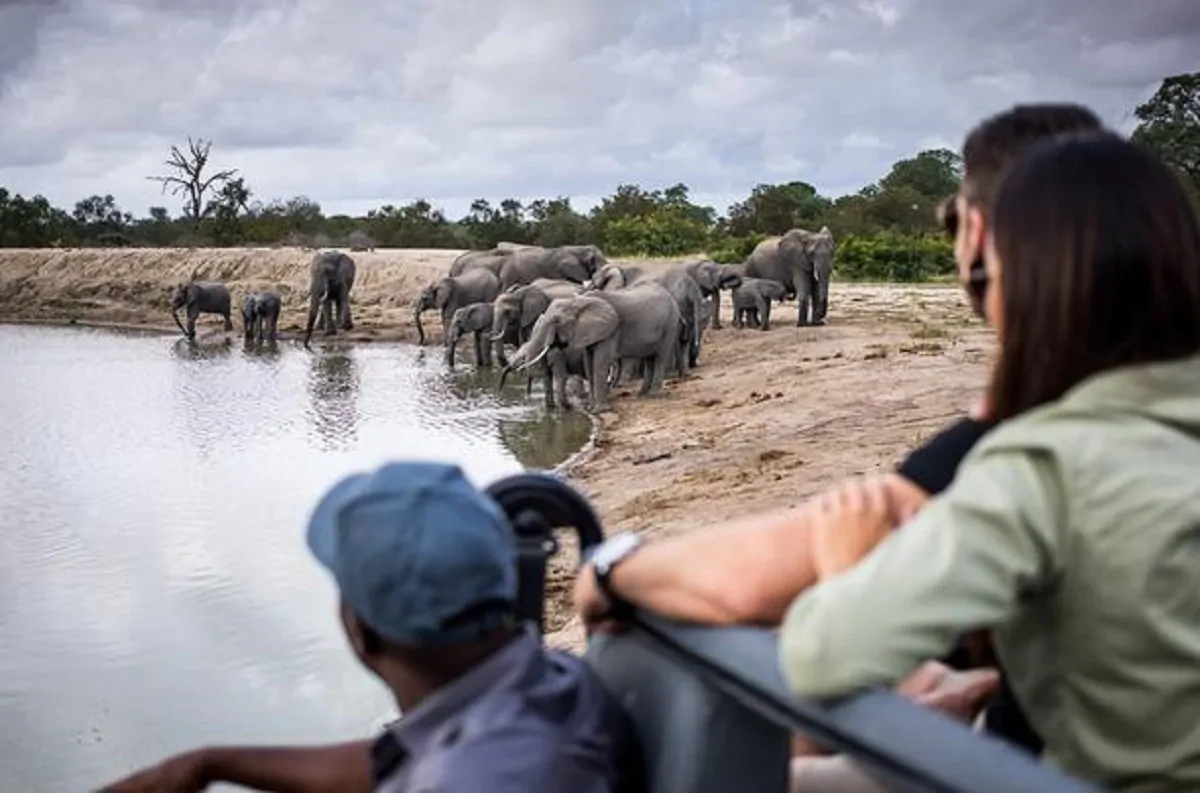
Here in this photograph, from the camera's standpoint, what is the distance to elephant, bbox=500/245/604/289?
27.6 meters

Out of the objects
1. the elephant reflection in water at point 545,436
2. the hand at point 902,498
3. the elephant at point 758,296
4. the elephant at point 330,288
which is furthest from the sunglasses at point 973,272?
the elephant at point 330,288

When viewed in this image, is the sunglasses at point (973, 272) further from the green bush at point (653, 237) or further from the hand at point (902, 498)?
the green bush at point (653, 237)

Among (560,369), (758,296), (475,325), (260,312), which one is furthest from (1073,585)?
(260,312)

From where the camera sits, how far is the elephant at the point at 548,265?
27594 millimetres

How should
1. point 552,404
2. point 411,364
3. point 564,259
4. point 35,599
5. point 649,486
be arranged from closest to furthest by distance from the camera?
1. point 35,599
2. point 649,486
3. point 552,404
4. point 411,364
5. point 564,259

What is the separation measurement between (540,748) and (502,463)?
474 inches

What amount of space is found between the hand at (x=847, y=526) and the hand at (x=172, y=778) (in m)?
0.91

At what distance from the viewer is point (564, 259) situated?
27.7 meters

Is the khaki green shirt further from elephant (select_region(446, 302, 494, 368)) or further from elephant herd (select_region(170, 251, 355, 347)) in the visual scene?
elephant herd (select_region(170, 251, 355, 347))

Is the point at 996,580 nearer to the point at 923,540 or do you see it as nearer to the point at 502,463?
the point at 923,540

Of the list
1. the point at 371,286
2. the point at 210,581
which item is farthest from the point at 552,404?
the point at 371,286

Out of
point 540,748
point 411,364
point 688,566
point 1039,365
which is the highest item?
point 1039,365

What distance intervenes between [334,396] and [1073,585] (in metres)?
18.3

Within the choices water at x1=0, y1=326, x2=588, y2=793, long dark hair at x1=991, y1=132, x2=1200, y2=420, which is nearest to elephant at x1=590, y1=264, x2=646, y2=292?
water at x1=0, y1=326, x2=588, y2=793
